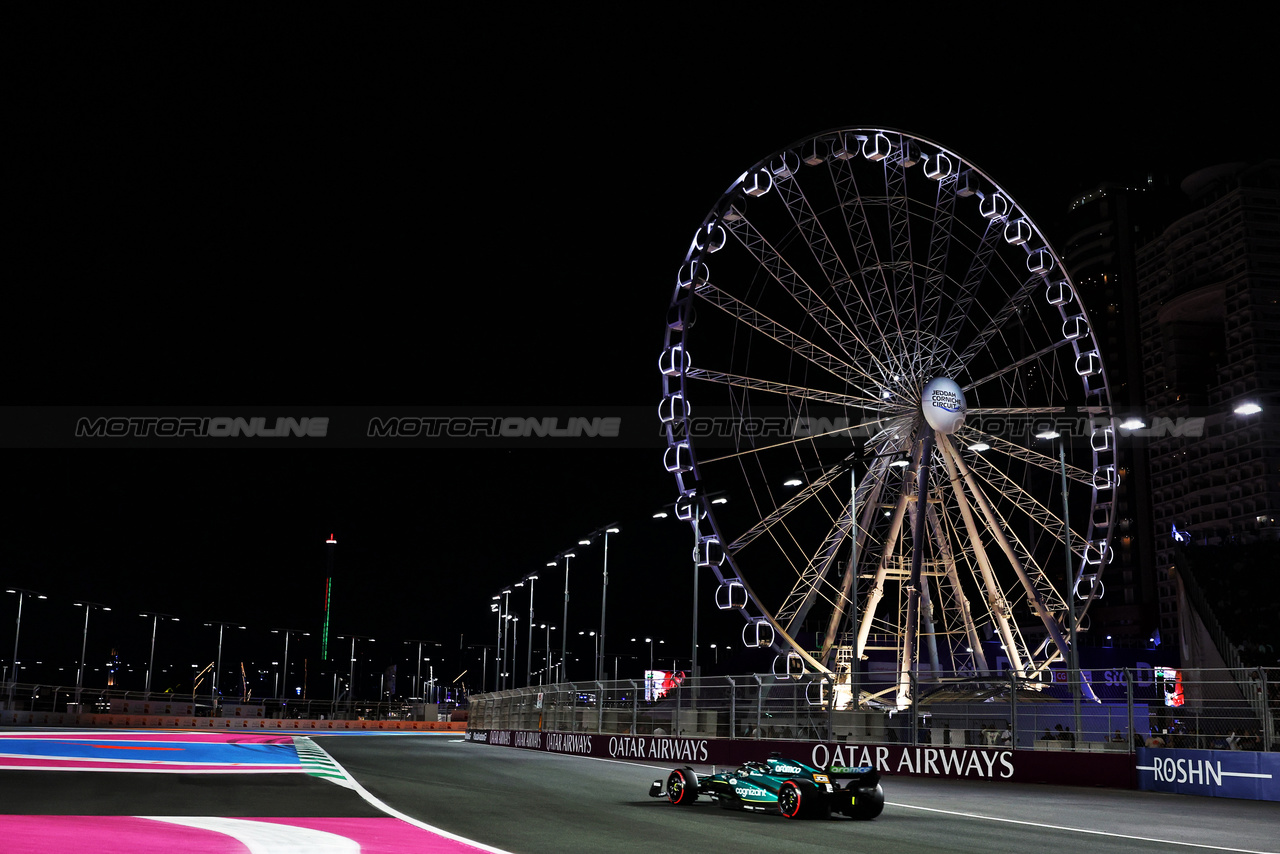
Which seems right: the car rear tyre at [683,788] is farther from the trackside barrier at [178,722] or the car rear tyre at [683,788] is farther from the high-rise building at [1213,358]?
the high-rise building at [1213,358]

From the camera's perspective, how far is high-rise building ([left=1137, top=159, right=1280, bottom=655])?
→ 135 metres

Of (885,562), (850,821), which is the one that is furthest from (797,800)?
(885,562)

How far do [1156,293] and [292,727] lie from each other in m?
137

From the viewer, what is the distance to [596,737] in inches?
1276

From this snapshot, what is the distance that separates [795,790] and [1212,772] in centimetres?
814

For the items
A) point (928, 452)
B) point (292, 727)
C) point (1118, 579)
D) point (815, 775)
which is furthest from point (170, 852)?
point (1118, 579)

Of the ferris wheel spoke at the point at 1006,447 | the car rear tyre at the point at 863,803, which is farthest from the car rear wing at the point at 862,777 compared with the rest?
the ferris wheel spoke at the point at 1006,447

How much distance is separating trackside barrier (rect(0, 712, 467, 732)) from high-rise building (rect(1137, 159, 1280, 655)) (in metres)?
90.8

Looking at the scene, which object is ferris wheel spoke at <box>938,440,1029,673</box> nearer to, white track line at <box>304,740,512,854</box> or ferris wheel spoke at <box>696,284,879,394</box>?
ferris wheel spoke at <box>696,284,879,394</box>

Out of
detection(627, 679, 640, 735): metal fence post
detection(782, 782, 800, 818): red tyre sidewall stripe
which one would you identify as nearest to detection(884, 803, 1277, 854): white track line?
detection(782, 782, 800, 818): red tyre sidewall stripe

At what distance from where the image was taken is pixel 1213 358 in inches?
5969

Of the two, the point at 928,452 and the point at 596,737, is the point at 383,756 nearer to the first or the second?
the point at 596,737

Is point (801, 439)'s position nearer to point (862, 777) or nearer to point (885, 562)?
point (885, 562)

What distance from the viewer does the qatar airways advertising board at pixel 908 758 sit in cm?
2003
